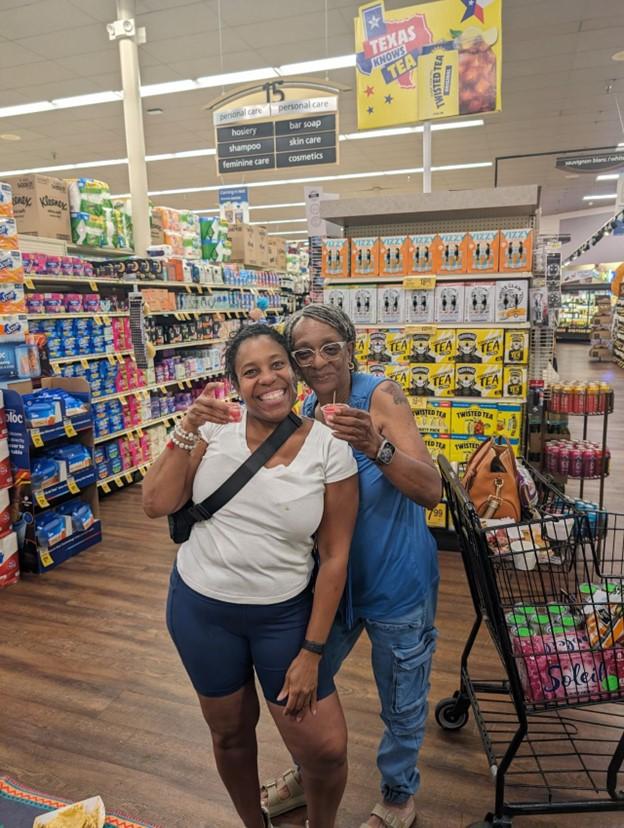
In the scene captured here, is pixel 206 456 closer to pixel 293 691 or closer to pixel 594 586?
pixel 293 691

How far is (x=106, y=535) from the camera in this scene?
4.75m

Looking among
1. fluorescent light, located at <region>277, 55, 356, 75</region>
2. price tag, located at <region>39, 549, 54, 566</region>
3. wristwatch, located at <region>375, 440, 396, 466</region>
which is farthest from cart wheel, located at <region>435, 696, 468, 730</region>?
fluorescent light, located at <region>277, 55, 356, 75</region>

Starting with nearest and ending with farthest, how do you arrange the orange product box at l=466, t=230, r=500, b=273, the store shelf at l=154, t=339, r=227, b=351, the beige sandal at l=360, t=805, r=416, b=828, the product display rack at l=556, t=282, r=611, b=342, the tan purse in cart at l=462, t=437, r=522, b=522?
1. the beige sandal at l=360, t=805, r=416, b=828
2. the tan purse in cart at l=462, t=437, r=522, b=522
3. the orange product box at l=466, t=230, r=500, b=273
4. the store shelf at l=154, t=339, r=227, b=351
5. the product display rack at l=556, t=282, r=611, b=342

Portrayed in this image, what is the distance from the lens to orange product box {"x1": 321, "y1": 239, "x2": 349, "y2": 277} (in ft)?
13.5

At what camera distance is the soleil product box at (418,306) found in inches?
156

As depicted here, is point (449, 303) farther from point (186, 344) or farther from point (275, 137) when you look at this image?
point (186, 344)

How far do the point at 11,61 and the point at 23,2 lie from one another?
5.21 ft

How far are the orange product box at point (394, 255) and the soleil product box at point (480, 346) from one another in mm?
584

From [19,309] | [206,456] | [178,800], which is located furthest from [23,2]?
[178,800]

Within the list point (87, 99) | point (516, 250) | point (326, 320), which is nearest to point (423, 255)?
point (516, 250)

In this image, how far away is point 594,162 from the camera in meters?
8.80

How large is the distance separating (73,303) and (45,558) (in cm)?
231

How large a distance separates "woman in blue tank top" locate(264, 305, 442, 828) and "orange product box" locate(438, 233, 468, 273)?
2.38 meters

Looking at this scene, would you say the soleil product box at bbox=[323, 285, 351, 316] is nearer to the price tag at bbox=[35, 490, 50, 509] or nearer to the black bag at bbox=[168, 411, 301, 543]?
the price tag at bbox=[35, 490, 50, 509]
